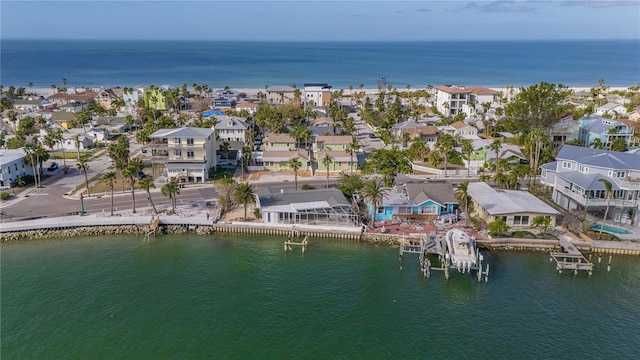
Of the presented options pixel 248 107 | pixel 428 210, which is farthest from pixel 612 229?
pixel 248 107

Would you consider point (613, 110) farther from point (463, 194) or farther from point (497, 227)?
point (497, 227)

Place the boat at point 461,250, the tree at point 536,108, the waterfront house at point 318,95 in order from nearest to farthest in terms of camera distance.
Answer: the boat at point 461,250 → the tree at point 536,108 → the waterfront house at point 318,95

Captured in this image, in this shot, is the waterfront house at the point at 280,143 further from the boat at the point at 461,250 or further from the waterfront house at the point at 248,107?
the boat at the point at 461,250

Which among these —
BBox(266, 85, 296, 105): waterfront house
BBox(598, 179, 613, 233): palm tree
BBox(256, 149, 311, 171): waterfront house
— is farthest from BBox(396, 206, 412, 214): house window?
BBox(266, 85, 296, 105): waterfront house

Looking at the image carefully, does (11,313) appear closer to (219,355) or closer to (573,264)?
(219,355)

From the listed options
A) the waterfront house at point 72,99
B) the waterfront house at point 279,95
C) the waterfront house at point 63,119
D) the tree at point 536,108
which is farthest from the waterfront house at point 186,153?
the waterfront house at point 72,99

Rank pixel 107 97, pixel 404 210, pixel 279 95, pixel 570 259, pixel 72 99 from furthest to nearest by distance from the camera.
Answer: pixel 279 95 < pixel 107 97 < pixel 72 99 < pixel 404 210 < pixel 570 259

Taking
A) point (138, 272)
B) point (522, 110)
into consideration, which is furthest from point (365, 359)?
point (522, 110)
